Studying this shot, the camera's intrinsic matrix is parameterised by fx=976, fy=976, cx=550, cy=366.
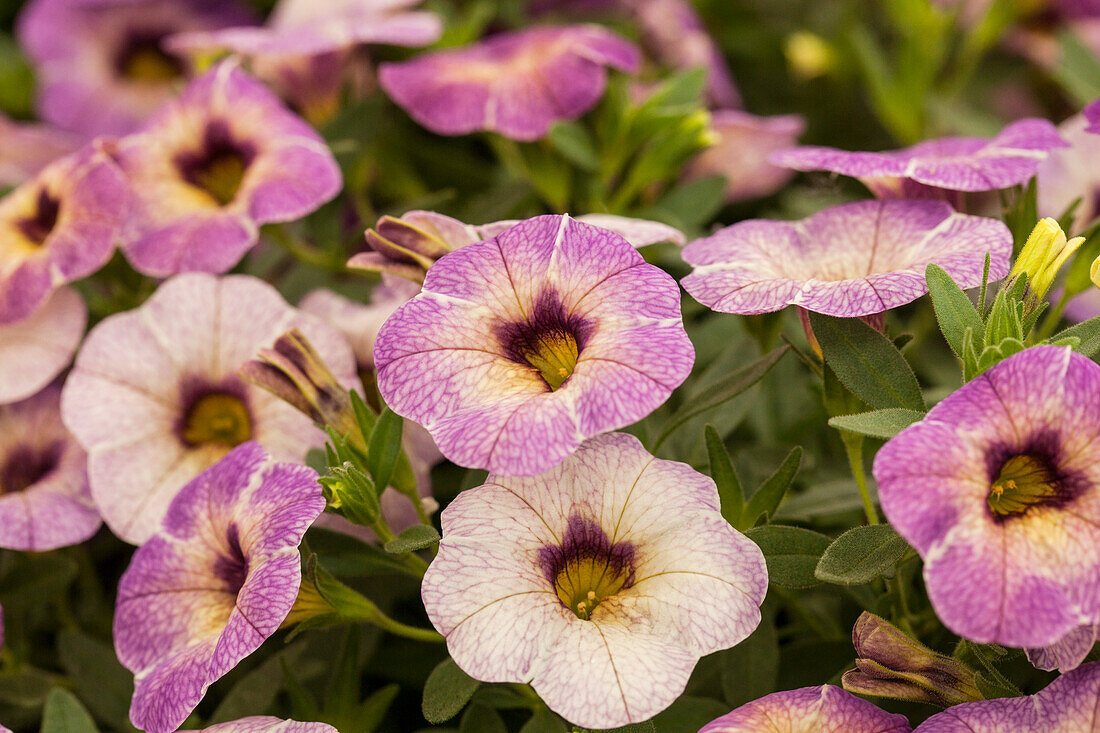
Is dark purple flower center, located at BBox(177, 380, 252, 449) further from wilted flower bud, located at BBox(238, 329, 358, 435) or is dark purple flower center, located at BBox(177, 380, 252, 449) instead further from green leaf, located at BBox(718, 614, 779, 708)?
green leaf, located at BBox(718, 614, 779, 708)

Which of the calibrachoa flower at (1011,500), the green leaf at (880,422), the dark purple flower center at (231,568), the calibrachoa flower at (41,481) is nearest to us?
the calibrachoa flower at (1011,500)

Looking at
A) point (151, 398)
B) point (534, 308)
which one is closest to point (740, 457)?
point (534, 308)

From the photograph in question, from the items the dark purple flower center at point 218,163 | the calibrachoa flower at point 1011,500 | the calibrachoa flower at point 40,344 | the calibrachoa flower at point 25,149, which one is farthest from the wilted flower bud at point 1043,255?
the calibrachoa flower at point 25,149

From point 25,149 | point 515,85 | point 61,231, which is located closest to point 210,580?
point 61,231

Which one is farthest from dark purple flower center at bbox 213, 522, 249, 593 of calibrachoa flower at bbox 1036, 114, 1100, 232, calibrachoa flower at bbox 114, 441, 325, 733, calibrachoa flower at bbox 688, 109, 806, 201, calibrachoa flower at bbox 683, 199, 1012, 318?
calibrachoa flower at bbox 1036, 114, 1100, 232

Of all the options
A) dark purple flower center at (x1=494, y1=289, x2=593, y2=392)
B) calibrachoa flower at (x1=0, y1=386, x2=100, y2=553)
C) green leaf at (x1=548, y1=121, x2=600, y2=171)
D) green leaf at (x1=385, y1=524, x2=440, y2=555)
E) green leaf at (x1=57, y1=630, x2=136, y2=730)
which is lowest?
green leaf at (x1=57, y1=630, x2=136, y2=730)

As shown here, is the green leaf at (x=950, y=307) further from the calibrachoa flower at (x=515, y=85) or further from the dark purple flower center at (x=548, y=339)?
the calibrachoa flower at (x=515, y=85)
